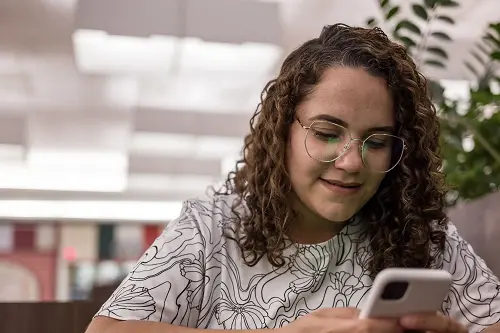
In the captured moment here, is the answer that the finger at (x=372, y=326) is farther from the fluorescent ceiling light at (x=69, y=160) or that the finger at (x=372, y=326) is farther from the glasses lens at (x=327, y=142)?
the fluorescent ceiling light at (x=69, y=160)

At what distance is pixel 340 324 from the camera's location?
740 millimetres

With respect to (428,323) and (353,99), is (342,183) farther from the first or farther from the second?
(428,323)

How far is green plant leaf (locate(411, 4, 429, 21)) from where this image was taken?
5.61 feet

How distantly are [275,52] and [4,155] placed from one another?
1.29 meters

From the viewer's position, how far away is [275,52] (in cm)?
280

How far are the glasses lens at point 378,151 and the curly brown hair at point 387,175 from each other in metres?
0.04

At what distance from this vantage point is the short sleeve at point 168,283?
0.93 m

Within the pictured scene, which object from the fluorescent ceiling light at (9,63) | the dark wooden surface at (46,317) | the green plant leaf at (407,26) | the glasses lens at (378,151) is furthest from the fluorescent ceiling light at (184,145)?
the glasses lens at (378,151)

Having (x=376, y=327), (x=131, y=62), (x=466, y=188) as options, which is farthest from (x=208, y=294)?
(x=131, y=62)

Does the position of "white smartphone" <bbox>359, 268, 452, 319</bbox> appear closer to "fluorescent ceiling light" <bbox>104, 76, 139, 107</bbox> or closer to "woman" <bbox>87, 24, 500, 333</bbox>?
"woman" <bbox>87, 24, 500, 333</bbox>

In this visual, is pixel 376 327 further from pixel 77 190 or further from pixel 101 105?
pixel 77 190

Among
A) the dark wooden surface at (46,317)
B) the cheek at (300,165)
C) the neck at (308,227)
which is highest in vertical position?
the cheek at (300,165)

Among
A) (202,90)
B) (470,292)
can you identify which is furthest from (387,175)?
(202,90)

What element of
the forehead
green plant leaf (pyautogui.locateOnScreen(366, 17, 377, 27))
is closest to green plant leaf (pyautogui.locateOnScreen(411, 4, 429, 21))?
green plant leaf (pyautogui.locateOnScreen(366, 17, 377, 27))
